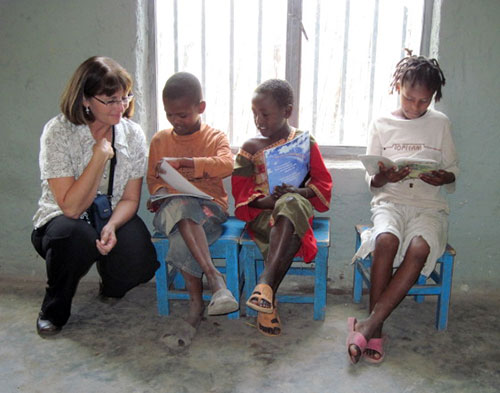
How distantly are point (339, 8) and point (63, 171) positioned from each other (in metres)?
1.84

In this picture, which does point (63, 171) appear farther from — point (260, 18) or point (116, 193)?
point (260, 18)

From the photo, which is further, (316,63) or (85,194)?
(316,63)

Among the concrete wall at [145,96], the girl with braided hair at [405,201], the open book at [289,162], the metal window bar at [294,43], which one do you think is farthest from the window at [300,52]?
the open book at [289,162]

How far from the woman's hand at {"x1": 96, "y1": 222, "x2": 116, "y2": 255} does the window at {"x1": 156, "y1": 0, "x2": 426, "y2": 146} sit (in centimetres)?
110

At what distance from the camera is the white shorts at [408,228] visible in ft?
7.52

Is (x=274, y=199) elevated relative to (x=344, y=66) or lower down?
lower down

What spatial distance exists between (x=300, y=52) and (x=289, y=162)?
0.86m

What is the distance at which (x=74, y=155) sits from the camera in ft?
7.93

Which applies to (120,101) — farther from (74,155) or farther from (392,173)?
(392,173)

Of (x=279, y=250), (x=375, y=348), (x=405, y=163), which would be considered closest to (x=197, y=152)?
(x=279, y=250)

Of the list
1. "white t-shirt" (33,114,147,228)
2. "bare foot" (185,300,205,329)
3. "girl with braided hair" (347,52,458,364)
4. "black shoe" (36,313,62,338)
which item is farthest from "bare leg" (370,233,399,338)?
"black shoe" (36,313,62,338)

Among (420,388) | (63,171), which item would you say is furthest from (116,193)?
(420,388)

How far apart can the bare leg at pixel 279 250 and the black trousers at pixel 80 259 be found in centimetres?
62

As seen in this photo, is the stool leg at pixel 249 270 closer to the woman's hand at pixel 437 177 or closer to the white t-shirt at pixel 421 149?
the white t-shirt at pixel 421 149
